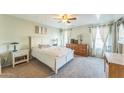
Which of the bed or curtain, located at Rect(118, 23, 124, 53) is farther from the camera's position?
the bed

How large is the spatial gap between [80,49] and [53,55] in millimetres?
432

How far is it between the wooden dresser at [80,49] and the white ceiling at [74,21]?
0.31m

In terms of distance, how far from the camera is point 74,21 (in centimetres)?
170

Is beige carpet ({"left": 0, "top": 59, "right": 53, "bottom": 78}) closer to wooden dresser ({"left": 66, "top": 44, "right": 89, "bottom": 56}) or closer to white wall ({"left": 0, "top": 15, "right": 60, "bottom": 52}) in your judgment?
white wall ({"left": 0, "top": 15, "right": 60, "bottom": 52})

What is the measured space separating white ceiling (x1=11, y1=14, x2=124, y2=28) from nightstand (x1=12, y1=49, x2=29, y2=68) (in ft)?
1.60

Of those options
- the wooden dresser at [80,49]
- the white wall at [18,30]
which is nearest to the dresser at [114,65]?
the wooden dresser at [80,49]

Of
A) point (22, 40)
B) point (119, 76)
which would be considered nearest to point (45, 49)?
point (22, 40)

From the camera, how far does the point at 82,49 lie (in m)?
1.80

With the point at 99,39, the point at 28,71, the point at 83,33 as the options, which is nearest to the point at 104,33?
the point at 99,39

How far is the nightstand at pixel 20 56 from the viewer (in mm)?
1610

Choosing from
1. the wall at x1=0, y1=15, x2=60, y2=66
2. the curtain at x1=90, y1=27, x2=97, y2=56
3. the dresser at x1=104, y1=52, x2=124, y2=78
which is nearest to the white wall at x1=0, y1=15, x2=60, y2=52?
the wall at x1=0, y1=15, x2=60, y2=66

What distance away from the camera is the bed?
1.74 m

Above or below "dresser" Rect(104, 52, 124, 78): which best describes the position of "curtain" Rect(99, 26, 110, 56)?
above
